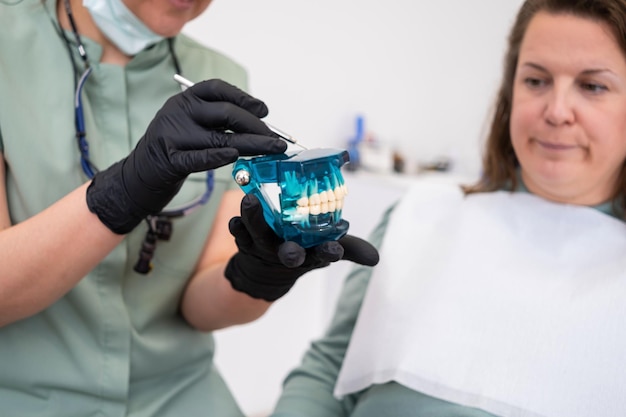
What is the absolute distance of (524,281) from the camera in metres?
1.16

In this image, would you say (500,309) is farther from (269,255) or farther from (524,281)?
(269,255)

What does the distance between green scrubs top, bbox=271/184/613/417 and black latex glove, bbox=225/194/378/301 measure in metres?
0.25

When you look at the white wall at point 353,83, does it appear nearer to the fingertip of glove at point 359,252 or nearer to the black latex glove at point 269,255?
the black latex glove at point 269,255

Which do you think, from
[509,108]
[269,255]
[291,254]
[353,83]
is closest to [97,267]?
[269,255]

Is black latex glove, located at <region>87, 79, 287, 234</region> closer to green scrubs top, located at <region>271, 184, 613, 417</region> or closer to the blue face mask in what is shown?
the blue face mask

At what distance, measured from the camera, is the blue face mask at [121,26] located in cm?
109

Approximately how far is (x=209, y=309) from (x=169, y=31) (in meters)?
0.53

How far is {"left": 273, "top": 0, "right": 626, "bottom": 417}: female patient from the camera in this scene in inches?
41.8

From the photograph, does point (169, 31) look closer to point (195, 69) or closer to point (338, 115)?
point (195, 69)

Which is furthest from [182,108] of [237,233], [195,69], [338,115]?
[338,115]

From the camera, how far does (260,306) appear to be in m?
1.22

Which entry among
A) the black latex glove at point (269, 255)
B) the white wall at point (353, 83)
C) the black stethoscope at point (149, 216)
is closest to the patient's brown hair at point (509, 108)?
the black latex glove at point (269, 255)

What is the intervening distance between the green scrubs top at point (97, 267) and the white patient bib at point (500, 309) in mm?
362

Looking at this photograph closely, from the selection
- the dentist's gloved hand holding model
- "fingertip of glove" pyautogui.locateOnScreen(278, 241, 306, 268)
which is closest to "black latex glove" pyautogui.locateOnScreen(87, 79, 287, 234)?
the dentist's gloved hand holding model
